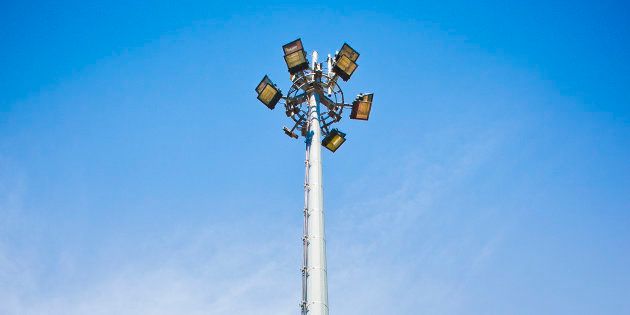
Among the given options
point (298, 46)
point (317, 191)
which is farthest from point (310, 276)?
point (298, 46)

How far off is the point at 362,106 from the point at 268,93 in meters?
2.96

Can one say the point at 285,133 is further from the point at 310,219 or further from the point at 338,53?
the point at 310,219

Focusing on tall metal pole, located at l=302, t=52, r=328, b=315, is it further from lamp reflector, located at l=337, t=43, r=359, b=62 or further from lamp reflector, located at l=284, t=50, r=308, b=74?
lamp reflector, located at l=337, t=43, r=359, b=62

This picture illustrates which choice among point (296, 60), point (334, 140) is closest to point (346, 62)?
point (296, 60)

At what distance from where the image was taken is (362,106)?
545 inches

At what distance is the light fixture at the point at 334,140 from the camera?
13.4 metres

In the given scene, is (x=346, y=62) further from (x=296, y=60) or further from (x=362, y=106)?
(x=296, y=60)

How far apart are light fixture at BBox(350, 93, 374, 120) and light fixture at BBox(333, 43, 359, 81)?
833 mm

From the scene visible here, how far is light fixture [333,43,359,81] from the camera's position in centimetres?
1372

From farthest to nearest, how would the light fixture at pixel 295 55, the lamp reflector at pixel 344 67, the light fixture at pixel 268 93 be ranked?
the lamp reflector at pixel 344 67
the light fixture at pixel 295 55
the light fixture at pixel 268 93

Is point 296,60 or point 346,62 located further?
point 346,62

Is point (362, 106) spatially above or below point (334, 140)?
above

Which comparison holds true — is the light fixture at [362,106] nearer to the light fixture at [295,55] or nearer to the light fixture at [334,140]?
the light fixture at [334,140]

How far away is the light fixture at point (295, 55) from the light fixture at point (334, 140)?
2.27 metres
